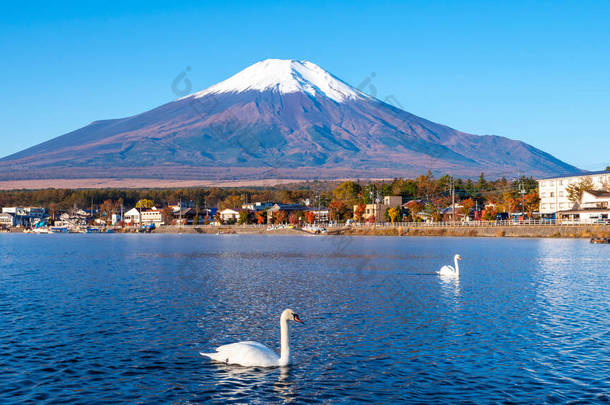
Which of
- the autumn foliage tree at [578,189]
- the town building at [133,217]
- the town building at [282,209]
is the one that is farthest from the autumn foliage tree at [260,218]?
the autumn foliage tree at [578,189]

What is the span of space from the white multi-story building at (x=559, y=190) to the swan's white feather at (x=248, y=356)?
9537 cm

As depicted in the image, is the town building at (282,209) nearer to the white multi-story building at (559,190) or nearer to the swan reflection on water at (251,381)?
the white multi-story building at (559,190)

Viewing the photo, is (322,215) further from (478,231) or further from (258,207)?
(478,231)

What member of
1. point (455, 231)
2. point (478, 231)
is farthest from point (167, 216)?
point (478, 231)

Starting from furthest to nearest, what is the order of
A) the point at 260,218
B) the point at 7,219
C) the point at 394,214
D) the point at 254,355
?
1. the point at 7,219
2. the point at 260,218
3. the point at 394,214
4. the point at 254,355

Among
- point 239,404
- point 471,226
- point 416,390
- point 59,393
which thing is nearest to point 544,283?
point 416,390

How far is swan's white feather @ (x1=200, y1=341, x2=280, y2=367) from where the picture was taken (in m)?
13.5

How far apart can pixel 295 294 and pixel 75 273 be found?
1619 centimetres

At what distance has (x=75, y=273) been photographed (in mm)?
35250

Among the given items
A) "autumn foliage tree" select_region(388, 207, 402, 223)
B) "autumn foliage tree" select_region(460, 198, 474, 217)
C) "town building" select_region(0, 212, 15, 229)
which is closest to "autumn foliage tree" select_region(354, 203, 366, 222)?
"autumn foliage tree" select_region(388, 207, 402, 223)

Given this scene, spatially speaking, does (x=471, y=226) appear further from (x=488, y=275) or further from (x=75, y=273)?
(x=75, y=273)

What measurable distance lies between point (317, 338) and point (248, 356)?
337 centimetres

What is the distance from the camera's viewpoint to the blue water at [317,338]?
1204 cm

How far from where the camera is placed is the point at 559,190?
10412cm
